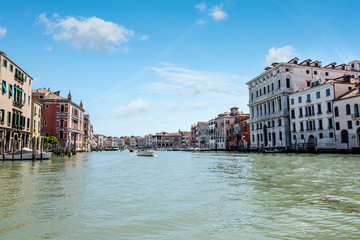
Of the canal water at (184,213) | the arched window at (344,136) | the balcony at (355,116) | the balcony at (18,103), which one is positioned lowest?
the canal water at (184,213)

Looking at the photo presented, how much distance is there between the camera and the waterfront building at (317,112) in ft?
122

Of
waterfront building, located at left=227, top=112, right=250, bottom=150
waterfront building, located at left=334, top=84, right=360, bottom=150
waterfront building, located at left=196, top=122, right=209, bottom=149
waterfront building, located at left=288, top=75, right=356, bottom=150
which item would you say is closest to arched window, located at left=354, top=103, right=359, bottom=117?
waterfront building, located at left=334, top=84, right=360, bottom=150

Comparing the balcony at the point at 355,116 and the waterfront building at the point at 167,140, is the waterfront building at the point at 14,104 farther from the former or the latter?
the waterfront building at the point at 167,140

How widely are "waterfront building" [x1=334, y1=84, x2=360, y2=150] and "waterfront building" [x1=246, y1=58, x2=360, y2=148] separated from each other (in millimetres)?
11187

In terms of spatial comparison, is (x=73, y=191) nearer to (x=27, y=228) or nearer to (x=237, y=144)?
(x=27, y=228)

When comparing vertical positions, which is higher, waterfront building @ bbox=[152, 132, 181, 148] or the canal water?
waterfront building @ bbox=[152, 132, 181, 148]

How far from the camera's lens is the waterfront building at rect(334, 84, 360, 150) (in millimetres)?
32219

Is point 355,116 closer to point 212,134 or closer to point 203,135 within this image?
point 212,134

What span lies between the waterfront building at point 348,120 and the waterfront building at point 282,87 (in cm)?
1119

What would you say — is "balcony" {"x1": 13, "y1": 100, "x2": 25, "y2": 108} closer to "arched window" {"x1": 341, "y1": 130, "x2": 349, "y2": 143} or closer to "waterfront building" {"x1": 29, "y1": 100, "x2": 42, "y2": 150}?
"waterfront building" {"x1": 29, "y1": 100, "x2": 42, "y2": 150}

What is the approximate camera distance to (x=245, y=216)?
6.02m

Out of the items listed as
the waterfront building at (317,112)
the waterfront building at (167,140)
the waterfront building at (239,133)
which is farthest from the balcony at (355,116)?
the waterfront building at (167,140)

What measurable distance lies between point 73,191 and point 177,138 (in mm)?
144292

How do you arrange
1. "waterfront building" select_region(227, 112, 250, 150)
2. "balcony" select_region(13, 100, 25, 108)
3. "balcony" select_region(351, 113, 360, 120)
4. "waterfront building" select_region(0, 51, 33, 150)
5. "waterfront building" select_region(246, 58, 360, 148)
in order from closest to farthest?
"waterfront building" select_region(0, 51, 33, 150)
"balcony" select_region(13, 100, 25, 108)
"balcony" select_region(351, 113, 360, 120)
"waterfront building" select_region(246, 58, 360, 148)
"waterfront building" select_region(227, 112, 250, 150)
